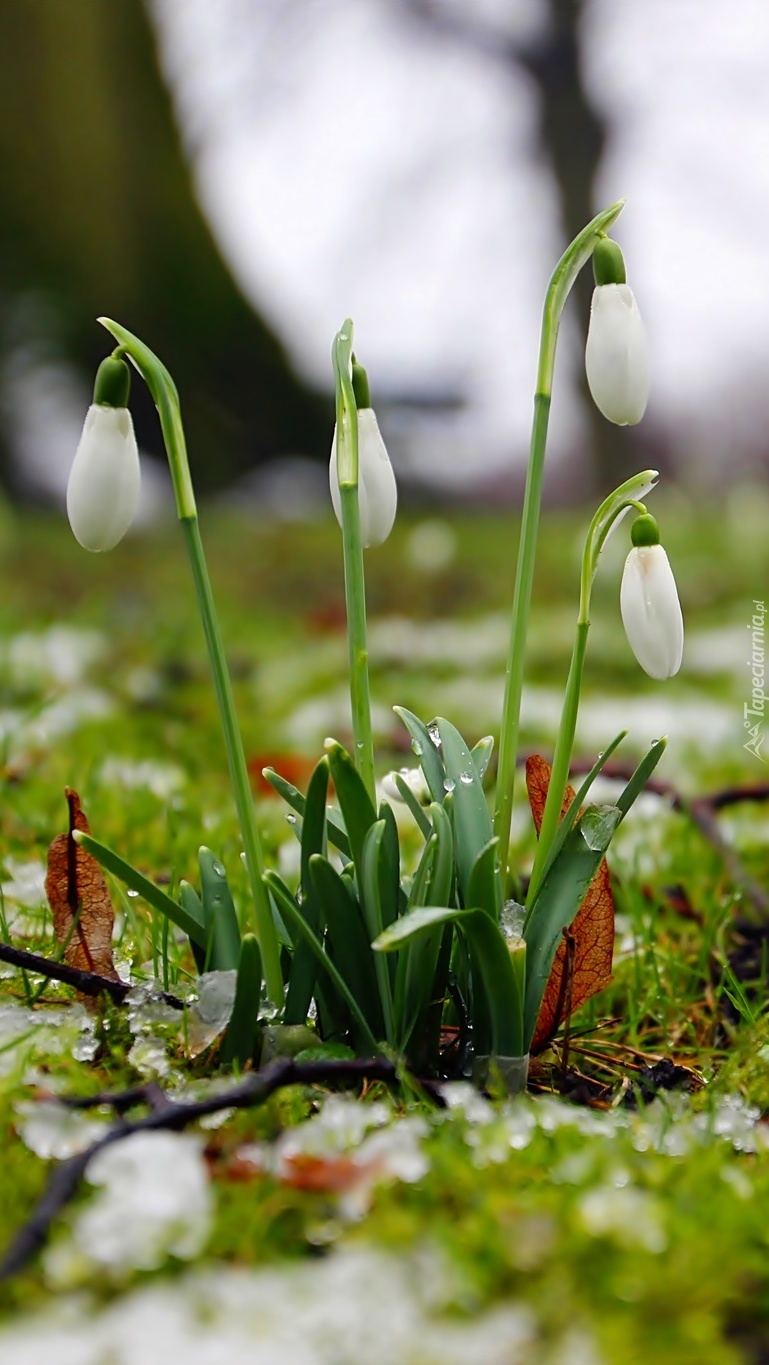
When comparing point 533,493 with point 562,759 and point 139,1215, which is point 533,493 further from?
point 139,1215

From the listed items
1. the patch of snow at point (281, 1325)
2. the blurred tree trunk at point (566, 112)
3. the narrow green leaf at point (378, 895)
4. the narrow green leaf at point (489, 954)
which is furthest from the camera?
the blurred tree trunk at point (566, 112)

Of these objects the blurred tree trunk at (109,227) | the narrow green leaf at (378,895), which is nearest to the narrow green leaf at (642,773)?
the narrow green leaf at (378,895)

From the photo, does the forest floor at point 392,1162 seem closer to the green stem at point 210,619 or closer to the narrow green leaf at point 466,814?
the green stem at point 210,619

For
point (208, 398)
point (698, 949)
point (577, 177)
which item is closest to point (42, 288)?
point (208, 398)

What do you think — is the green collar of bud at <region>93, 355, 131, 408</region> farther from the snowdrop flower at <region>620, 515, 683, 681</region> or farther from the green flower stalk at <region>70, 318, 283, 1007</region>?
the snowdrop flower at <region>620, 515, 683, 681</region>

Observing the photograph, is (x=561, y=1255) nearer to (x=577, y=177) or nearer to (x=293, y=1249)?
(x=293, y=1249)

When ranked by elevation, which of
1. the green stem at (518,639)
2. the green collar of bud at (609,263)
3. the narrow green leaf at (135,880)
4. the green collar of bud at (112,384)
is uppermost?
the green collar of bud at (609,263)
